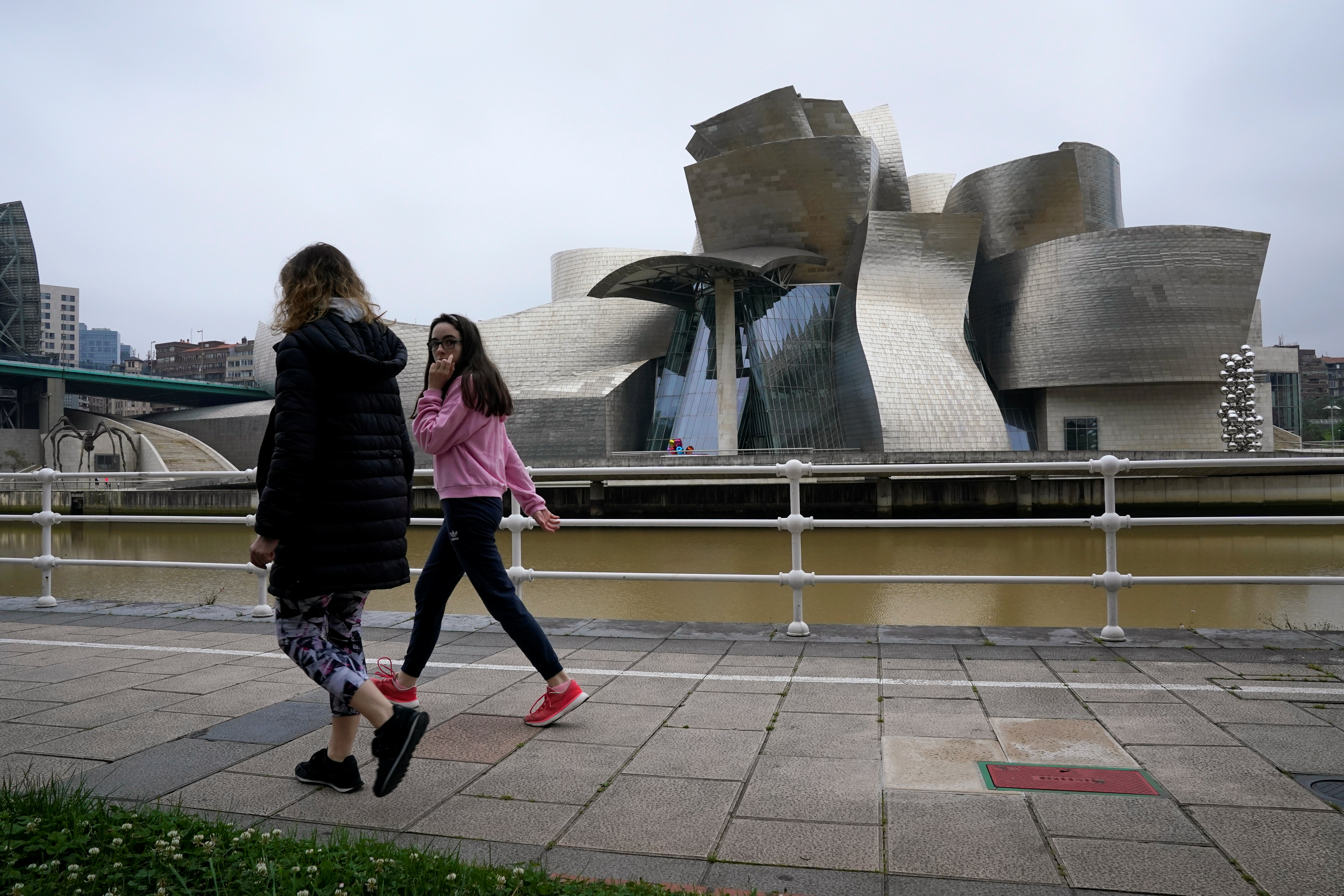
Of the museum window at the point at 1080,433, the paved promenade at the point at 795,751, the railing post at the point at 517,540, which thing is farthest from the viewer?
the museum window at the point at 1080,433

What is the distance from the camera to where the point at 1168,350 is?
33.2 meters

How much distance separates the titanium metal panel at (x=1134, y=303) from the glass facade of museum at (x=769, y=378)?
→ 315 inches

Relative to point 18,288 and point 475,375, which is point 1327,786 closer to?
point 475,375

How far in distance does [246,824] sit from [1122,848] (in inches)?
87.8

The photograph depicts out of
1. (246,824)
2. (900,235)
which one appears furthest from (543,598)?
(900,235)

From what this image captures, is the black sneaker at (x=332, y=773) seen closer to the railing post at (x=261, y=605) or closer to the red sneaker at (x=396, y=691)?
the red sneaker at (x=396, y=691)

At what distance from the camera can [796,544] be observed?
16.2 ft

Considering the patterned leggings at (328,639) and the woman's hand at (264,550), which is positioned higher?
the woman's hand at (264,550)

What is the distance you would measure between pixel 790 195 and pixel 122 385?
147 feet

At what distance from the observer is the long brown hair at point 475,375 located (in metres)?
3.25

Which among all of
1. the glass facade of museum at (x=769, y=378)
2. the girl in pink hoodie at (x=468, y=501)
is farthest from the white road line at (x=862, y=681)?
the glass facade of museum at (x=769, y=378)

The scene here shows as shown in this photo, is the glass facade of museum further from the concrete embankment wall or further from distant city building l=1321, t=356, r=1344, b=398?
distant city building l=1321, t=356, r=1344, b=398

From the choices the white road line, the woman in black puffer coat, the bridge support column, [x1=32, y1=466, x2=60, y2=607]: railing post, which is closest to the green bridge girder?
the bridge support column

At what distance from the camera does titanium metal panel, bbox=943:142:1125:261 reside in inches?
1373
